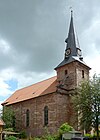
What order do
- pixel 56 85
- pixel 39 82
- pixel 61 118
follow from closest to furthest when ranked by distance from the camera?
pixel 61 118 < pixel 56 85 < pixel 39 82

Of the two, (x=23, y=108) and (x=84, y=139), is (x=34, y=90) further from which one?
(x=84, y=139)

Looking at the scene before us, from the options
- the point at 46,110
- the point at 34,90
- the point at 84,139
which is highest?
the point at 34,90

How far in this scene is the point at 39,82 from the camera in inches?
2702

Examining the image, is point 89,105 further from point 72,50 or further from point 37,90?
point 37,90

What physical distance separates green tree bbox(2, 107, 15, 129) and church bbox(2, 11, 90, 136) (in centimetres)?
89

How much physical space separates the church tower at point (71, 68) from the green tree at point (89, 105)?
38.5 feet

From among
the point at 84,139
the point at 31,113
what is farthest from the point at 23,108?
the point at 84,139

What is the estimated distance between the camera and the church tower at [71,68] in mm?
55250

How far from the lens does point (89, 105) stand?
137 ft

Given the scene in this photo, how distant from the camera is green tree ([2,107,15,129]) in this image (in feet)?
204

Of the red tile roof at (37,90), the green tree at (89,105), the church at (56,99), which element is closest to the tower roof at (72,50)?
the church at (56,99)

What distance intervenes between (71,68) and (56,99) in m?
7.20

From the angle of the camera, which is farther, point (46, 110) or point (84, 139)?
point (46, 110)

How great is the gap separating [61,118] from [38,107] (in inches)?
247
